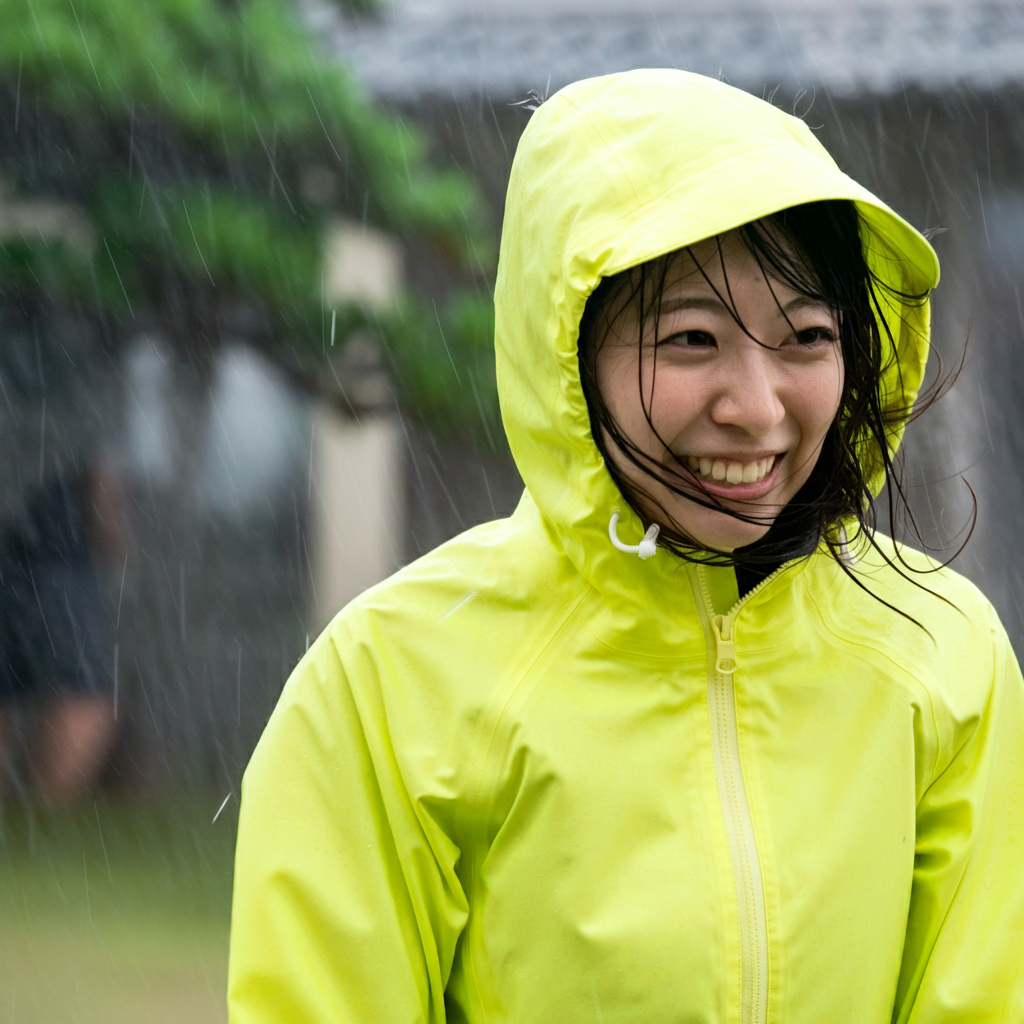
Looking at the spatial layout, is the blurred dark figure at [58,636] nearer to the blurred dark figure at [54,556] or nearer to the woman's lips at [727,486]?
the blurred dark figure at [54,556]

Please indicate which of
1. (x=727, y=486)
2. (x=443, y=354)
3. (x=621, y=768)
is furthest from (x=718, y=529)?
(x=443, y=354)

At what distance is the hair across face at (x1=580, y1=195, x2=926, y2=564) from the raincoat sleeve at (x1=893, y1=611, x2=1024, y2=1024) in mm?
320

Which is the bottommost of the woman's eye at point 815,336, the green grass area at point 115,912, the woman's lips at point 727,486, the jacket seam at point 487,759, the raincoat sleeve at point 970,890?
the green grass area at point 115,912

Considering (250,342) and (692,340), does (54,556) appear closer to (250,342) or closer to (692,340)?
(250,342)

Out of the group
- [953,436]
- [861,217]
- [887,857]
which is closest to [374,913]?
[887,857]

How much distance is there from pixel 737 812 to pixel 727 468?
355 mm

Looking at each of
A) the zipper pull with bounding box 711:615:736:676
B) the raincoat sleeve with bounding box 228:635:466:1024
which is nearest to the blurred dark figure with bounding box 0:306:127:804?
the raincoat sleeve with bounding box 228:635:466:1024

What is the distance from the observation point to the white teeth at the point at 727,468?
1286mm

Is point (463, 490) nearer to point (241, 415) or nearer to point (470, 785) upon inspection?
point (241, 415)

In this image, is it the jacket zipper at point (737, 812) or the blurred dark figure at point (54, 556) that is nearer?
the jacket zipper at point (737, 812)

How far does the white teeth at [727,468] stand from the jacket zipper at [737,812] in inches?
5.1

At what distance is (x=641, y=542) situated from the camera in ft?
4.31

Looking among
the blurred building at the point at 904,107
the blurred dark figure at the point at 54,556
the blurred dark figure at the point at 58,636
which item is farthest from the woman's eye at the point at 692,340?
the blurred dark figure at the point at 58,636

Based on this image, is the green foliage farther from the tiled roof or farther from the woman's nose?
the woman's nose
